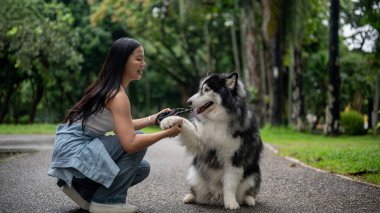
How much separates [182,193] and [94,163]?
74.5 inches

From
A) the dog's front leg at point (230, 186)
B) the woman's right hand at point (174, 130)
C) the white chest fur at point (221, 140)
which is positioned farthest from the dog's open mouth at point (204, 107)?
the dog's front leg at point (230, 186)

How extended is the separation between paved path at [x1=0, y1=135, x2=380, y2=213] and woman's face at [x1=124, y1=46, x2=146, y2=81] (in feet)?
4.49

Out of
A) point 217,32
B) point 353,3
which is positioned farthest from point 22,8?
point 217,32

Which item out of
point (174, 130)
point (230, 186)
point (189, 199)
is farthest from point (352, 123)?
point (174, 130)

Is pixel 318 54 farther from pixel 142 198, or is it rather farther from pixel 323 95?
pixel 142 198

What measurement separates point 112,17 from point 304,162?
1992 centimetres

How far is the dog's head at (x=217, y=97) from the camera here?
15.7 feet

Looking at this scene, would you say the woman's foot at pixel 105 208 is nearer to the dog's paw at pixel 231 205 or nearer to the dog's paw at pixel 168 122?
the dog's paw at pixel 168 122

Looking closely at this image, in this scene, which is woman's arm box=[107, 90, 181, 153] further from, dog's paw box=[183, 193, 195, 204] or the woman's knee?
dog's paw box=[183, 193, 195, 204]

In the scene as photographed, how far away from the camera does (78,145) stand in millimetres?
4242

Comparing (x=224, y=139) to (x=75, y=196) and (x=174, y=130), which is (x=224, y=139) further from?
(x=75, y=196)

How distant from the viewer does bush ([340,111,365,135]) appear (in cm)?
1830

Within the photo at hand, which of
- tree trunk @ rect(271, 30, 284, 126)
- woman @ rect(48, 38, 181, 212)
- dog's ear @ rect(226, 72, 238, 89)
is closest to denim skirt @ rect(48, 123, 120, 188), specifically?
woman @ rect(48, 38, 181, 212)

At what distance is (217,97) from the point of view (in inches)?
189
